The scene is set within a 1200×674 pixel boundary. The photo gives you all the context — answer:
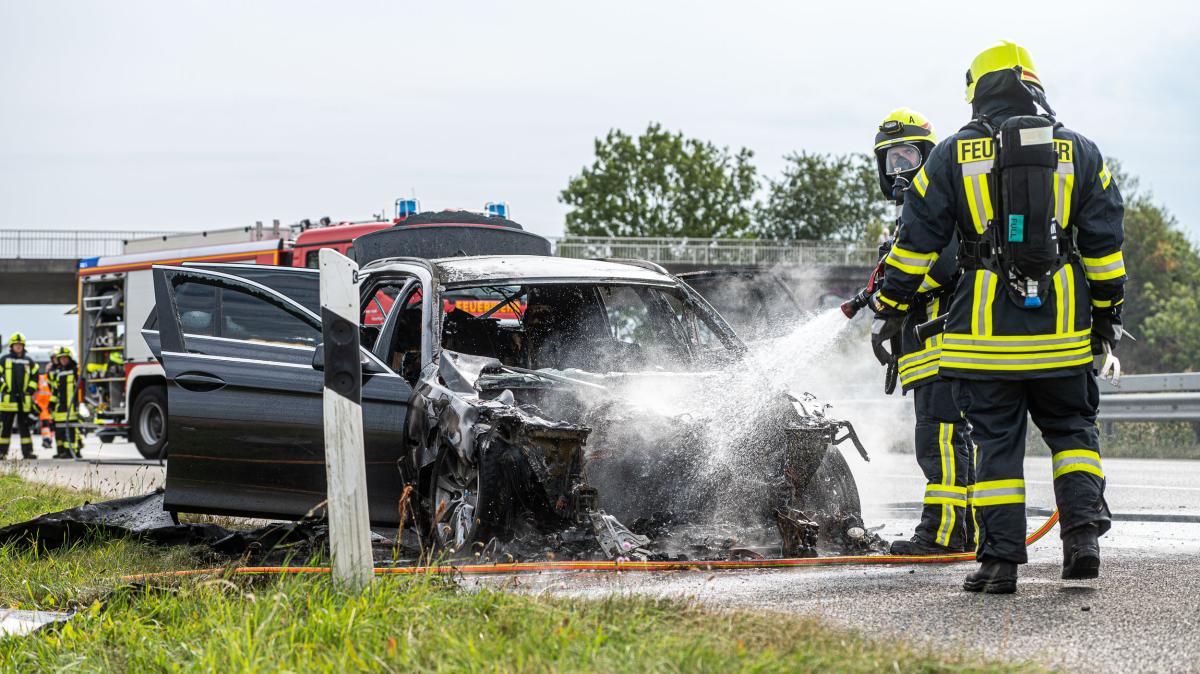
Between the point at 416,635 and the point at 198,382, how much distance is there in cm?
296

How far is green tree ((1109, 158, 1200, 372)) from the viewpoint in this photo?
63062 mm

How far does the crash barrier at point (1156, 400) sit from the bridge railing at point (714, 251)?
34.1 m

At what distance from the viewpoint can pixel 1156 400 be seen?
13641 millimetres

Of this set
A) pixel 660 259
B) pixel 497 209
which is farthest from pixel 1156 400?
pixel 660 259

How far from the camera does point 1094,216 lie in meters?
4.65

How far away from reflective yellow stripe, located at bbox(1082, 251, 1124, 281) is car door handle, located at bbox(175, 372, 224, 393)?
12.4 feet

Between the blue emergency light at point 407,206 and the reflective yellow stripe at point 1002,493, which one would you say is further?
the blue emergency light at point 407,206

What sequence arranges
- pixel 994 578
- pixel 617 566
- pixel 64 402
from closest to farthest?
pixel 994 578 < pixel 617 566 < pixel 64 402

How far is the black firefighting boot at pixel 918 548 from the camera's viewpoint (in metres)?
5.60

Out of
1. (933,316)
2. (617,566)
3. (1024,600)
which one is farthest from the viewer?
(933,316)

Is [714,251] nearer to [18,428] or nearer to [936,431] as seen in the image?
[18,428]

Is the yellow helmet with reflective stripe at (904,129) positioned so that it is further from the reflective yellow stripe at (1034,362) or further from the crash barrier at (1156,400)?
the crash barrier at (1156,400)

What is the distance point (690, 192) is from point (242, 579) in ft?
194

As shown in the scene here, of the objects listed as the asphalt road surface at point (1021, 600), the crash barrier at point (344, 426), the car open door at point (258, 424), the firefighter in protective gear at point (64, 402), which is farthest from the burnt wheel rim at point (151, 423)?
the crash barrier at point (344, 426)
